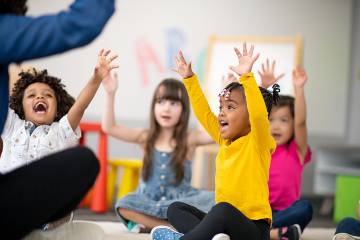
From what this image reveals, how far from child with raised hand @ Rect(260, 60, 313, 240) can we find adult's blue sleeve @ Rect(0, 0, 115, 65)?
3.71ft

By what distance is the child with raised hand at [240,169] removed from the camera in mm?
1602

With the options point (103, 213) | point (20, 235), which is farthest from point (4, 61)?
point (103, 213)

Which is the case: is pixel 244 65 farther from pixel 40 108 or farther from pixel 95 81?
pixel 40 108

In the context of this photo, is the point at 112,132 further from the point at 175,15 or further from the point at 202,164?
the point at 175,15

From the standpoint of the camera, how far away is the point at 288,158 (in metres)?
2.43

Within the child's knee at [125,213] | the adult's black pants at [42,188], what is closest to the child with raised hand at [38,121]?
the adult's black pants at [42,188]

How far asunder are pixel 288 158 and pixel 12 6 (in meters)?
1.46

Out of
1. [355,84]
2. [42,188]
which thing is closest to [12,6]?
[42,188]

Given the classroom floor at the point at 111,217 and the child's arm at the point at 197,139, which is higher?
the child's arm at the point at 197,139

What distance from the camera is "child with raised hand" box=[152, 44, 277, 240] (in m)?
1.60

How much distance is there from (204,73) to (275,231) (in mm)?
1937

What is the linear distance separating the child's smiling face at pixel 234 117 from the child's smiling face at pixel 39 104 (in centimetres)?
58

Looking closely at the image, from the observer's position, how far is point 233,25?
165 inches

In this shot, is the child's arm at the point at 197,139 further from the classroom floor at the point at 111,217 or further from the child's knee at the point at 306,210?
the classroom floor at the point at 111,217
